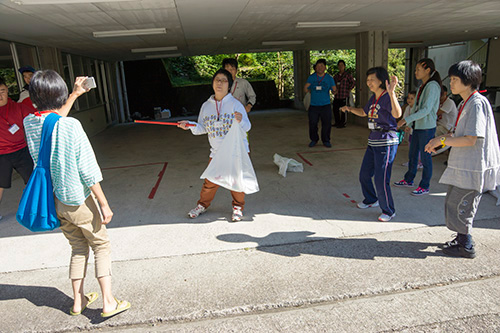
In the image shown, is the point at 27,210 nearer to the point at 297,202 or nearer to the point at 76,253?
the point at 76,253

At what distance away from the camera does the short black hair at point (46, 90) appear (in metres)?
2.12

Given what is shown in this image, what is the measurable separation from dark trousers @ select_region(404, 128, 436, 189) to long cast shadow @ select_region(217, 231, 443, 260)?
55.1 inches

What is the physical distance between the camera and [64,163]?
214 centimetres

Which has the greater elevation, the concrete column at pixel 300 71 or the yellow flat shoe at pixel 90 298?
the concrete column at pixel 300 71

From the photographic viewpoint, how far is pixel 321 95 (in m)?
7.13

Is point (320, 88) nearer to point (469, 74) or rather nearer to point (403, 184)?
point (403, 184)

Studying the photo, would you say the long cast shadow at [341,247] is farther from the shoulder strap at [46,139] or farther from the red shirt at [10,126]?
the red shirt at [10,126]

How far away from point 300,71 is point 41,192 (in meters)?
Result: 14.3

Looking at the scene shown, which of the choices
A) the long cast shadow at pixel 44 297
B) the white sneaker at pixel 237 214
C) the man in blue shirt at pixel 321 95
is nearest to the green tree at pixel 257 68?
the man in blue shirt at pixel 321 95

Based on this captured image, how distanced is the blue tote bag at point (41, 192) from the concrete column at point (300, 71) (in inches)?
547

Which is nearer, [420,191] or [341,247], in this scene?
[341,247]

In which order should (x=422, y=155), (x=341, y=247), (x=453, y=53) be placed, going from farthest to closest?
(x=453, y=53) < (x=422, y=155) < (x=341, y=247)

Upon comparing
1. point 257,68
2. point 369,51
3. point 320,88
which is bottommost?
point 320,88

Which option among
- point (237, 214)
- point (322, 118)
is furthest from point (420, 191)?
point (322, 118)
